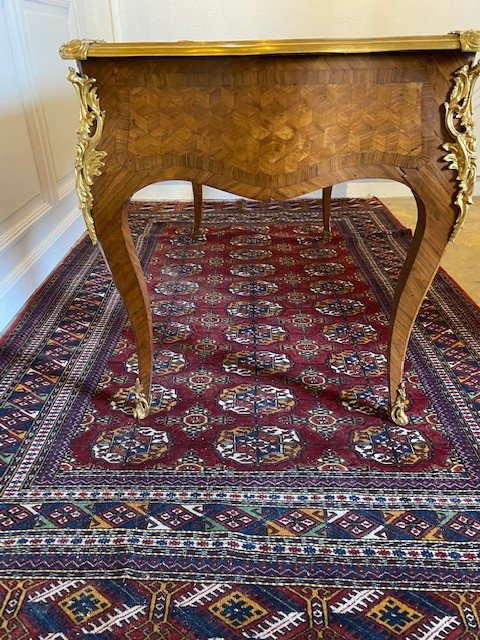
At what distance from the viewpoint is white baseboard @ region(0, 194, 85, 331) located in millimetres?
2080

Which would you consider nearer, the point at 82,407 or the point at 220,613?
the point at 220,613

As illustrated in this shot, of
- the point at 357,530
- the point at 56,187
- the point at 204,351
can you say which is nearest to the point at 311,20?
the point at 56,187

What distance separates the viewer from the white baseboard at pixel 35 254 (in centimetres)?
208

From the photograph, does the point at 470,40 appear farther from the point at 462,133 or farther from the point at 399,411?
the point at 399,411

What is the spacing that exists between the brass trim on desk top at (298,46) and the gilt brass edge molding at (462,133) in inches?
2.5

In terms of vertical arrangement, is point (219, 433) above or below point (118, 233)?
below

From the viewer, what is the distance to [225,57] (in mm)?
1063

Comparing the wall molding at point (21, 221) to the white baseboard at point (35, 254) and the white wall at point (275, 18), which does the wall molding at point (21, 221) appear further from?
the white wall at point (275, 18)

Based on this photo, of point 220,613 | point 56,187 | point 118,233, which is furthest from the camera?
point 56,187

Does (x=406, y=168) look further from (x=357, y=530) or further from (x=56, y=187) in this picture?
(x=56, y=187)

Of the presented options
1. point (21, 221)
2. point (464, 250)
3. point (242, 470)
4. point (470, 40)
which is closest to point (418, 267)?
point (470, 40)

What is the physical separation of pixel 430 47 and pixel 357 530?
0.99 m

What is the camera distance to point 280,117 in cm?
111

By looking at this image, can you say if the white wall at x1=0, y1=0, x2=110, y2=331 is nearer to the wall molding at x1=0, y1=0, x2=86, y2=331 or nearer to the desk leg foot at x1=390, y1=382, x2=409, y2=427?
the wall molding at x1=0, y1=0, x2=86, y2=331
